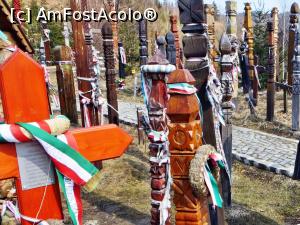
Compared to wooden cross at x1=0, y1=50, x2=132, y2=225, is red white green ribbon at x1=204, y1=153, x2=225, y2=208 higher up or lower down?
lower down

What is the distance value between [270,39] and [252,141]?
9.99 feet

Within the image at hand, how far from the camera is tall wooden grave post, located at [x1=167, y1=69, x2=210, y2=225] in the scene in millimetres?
1803

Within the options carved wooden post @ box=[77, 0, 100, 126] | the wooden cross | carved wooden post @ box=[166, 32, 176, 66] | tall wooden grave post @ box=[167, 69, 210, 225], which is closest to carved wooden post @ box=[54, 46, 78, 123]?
carved wooden post @ box=[77, 0, 100, 126]

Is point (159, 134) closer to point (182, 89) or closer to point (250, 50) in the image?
point (182, 89)

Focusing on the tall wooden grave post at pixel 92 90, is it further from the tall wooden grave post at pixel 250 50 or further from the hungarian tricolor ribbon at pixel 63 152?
the tall wooden grave post at pixel 250 50

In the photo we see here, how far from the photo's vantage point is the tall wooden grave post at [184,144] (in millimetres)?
1803

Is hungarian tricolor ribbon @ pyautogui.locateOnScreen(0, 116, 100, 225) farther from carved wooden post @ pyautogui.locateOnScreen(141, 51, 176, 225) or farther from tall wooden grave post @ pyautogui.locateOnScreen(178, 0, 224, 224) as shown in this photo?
tall wooden grave post @ pyautogui.locateOnScreen(178, 0, 224, 224)

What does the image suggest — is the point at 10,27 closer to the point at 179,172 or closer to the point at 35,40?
the point at 179,172

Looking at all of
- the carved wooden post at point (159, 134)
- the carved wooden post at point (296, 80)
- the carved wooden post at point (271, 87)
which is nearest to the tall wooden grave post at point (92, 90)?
the carved wooden post at point (159, 134)

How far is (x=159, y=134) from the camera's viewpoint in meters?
2.28

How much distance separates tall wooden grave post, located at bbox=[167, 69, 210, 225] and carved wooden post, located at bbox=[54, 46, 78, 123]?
18.1 ft

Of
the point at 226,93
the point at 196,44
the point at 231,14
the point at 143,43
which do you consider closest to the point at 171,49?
the point at 143,43

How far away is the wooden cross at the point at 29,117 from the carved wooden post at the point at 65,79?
588 centimetres

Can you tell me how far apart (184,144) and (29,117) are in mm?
837
